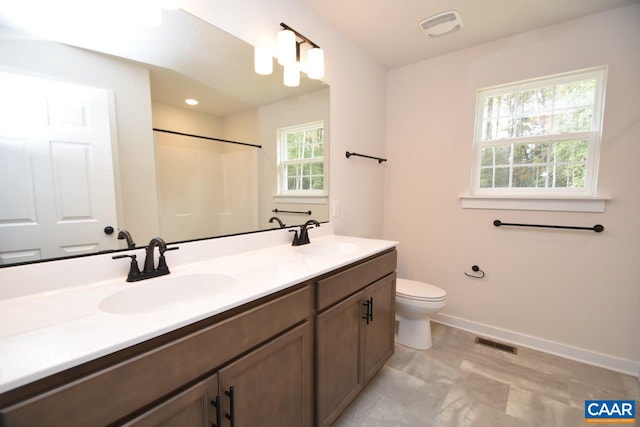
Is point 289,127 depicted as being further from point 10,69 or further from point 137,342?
point 137,342

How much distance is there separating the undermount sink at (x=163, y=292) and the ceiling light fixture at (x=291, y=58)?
46.1 inches

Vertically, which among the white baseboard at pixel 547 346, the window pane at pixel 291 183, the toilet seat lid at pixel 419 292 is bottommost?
the white baseboard at pixel 547 346

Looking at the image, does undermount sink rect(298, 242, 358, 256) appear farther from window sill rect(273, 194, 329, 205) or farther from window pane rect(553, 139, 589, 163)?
window pane rect(553, 139, 589, 163)

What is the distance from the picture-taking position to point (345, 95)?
2072 mm

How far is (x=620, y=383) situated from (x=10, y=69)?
11.0ft

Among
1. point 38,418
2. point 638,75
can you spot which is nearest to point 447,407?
point 38,418

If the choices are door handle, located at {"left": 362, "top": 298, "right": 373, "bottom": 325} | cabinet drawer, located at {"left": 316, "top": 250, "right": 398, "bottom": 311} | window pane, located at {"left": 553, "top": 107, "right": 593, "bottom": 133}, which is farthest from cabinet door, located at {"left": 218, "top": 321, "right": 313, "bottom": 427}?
window pane, located at {"left": 553, "top": 107, "right": 593, "bottom": 133}

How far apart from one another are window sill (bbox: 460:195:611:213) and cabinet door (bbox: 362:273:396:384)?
3.49 feet

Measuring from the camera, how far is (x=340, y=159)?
207cm

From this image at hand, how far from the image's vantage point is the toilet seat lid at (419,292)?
1.97 metres

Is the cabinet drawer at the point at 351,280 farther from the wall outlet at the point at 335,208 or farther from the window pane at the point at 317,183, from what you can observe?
the window pane at the point at 317,183

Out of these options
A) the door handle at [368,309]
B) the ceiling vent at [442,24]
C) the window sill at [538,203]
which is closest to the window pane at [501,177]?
the window sill at [538,203]

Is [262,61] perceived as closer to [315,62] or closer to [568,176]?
[315,62]

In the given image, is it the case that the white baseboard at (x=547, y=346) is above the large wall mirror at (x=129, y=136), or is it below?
below
